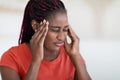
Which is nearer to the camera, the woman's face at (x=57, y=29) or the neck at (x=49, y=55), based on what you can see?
the woman's face at (x=57, y=29)

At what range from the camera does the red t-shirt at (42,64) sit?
51.2 inches

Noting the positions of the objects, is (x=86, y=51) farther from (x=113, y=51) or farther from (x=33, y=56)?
(x=33, y=56)

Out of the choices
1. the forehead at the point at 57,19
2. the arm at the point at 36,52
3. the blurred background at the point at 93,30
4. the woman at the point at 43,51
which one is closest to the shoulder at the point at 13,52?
the woman at the point at 43,51

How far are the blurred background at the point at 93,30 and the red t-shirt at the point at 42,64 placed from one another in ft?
2.15

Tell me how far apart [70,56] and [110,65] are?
79 centimetres

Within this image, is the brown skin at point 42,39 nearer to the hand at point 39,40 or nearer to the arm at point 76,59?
the hand at point 39,40

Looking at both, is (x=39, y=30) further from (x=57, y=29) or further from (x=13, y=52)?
(x=13, y=52)

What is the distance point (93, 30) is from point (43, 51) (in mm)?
855

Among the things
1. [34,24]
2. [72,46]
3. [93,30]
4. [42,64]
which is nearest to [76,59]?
[72,46]

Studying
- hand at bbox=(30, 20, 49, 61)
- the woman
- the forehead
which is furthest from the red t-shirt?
the forehead

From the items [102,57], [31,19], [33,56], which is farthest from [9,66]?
[102,57]

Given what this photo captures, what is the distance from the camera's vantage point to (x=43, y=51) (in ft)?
4.24

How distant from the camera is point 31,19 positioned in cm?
134

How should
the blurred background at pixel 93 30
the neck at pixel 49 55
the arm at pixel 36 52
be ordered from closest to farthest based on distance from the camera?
the arm at pixel 36 52 → the neck at pixel 49 55 → the blurred background at pixel 93 30
